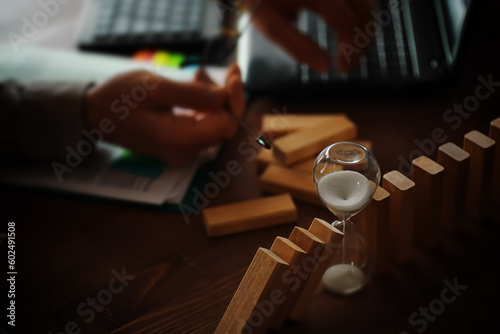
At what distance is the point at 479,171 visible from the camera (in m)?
0.72

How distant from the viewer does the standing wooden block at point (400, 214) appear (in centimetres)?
67

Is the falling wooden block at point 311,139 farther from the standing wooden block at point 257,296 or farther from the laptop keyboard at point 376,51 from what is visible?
the standing wooden block at point 257,296

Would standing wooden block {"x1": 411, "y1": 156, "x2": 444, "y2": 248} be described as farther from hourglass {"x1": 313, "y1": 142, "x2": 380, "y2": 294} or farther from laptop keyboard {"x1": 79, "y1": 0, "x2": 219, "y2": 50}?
laptop keyboard {"x1": 79, "y1": 0, "x2": 219, "y2": 50}

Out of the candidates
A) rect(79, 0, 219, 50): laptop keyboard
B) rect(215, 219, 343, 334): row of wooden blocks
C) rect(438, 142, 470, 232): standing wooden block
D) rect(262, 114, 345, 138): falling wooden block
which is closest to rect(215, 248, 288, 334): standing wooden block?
rect(215, 219, 343, 334): row of wooden blocks

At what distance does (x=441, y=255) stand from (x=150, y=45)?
702mm

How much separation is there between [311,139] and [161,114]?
0.76 ft

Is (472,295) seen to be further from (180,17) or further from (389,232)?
(180,17)

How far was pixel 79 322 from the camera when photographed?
2.31ft

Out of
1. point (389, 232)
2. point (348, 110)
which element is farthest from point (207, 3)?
point (389, 232)

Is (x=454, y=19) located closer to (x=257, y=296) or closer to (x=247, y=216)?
(x=247, y=216)

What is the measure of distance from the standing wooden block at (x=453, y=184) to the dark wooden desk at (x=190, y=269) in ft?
0.08

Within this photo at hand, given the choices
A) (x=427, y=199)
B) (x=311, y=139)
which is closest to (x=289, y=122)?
Result: (x=311, y=139)

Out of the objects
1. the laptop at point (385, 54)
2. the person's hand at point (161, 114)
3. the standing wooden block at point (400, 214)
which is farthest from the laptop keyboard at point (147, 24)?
the standing wooden block at point (400, 214)

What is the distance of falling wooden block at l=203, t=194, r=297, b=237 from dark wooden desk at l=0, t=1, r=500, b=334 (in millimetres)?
12
